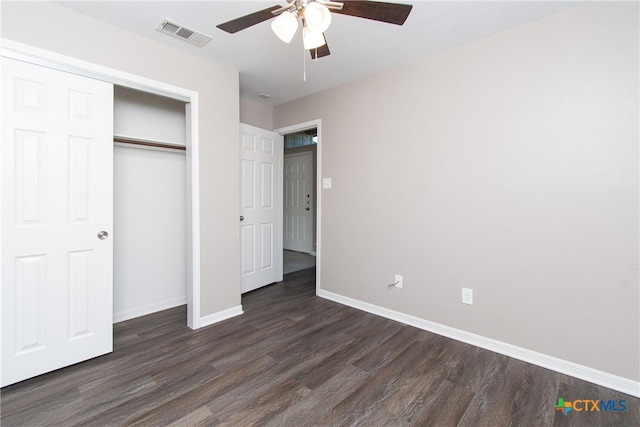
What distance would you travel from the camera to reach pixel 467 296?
8.01 feet

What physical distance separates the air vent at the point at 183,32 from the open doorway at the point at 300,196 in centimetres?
344

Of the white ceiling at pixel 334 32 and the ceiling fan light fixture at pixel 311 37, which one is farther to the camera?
the white ceiling at pixel 334 32

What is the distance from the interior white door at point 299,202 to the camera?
6000 mm

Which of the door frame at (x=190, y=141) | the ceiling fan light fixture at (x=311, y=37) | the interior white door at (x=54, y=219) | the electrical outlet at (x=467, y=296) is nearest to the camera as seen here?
the ceiling fan light fixture at (x=311, y=37)

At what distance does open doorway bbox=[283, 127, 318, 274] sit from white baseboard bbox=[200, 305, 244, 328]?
2.75 metres

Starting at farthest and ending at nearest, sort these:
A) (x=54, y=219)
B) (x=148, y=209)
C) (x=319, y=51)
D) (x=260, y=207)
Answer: (x=260, y=207), (x=148, y=209), (x=54, y=219), (x=319, y=51)

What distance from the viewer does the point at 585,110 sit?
1924 mm

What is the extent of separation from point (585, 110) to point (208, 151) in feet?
9.47

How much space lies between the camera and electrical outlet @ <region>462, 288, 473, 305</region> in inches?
95.3

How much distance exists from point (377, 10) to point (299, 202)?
4899mm

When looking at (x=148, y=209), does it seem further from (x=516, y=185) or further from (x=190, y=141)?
(x=516, y=185)

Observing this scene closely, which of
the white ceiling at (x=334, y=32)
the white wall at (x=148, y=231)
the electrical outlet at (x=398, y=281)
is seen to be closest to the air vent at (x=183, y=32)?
the white ceiling at (x=334, y=32)

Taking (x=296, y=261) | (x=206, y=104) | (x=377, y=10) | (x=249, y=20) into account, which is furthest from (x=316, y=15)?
(x=296, y=261)

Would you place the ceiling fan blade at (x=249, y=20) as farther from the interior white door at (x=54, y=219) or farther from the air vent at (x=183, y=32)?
the interior white door at (x=54, y=219)
